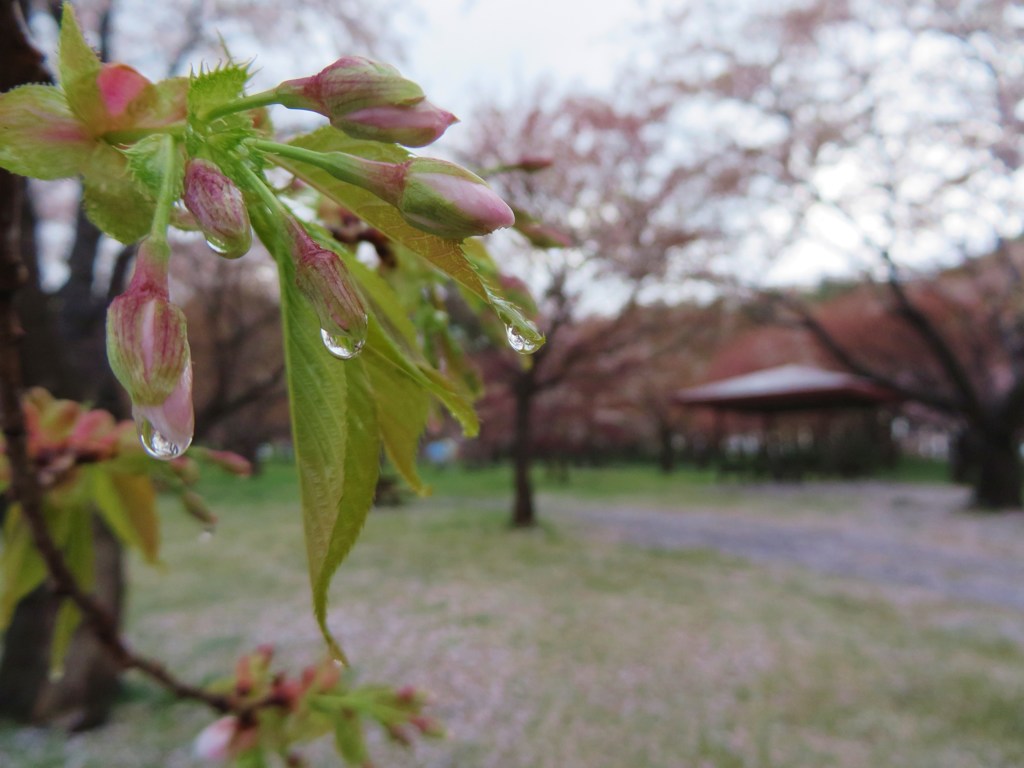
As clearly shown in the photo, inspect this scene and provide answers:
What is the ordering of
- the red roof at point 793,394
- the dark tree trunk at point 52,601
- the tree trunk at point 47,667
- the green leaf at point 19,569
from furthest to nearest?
1. the red roof at point 793,394
2. the tree trunk at point 47,667
3. the dark tree trunk at point 52,601
4. the green leaf at point 19,569

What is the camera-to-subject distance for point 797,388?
30.5ft

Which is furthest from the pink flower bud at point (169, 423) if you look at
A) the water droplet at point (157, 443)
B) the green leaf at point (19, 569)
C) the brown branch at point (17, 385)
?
the green leaf at point (19, 569)

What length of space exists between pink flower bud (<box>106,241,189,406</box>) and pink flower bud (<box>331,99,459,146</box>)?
0.05m

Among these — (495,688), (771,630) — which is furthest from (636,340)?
(495,688)

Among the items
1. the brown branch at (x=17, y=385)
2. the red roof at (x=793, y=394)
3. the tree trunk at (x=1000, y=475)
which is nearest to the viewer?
the brown branch at (x=17, y=385)

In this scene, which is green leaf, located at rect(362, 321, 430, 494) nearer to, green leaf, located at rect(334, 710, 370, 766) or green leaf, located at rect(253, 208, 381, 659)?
green leaf, located at rect(253, 208, 381, 659)

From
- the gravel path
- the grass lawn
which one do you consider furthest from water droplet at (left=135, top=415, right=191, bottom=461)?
the gravel path

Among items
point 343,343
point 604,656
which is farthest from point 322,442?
point 604,656

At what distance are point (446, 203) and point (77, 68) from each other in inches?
4.0

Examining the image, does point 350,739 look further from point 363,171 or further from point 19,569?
point 363,171

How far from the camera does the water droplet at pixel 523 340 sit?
0.49ft

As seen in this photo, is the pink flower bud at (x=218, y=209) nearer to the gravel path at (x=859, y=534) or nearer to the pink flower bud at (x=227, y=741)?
the pink flower bud at (x=227, y=741)

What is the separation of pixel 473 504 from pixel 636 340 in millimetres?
2280

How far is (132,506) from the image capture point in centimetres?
49
